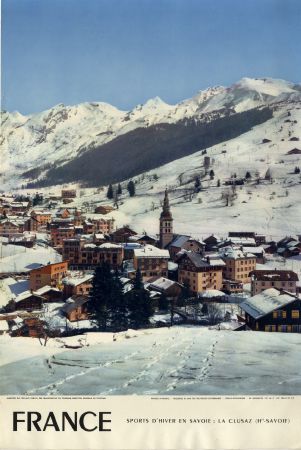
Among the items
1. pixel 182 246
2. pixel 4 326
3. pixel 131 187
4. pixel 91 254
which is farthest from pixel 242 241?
pixel 131 187

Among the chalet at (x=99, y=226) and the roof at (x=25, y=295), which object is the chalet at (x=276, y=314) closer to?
the roof at (x=25, y=295)

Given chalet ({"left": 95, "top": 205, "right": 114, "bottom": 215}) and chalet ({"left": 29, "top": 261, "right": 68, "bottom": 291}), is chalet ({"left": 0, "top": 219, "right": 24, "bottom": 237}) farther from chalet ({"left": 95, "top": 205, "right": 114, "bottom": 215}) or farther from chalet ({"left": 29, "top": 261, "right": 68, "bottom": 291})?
chalet ({"left": 29, "top": 261, "right": 68, "bottom": 291})

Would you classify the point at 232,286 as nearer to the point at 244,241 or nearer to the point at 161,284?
the point at 161,284

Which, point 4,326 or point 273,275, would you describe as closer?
point 4,326

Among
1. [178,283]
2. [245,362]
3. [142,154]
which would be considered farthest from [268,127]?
[245,362]

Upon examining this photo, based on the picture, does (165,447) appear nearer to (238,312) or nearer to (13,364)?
(13,364)

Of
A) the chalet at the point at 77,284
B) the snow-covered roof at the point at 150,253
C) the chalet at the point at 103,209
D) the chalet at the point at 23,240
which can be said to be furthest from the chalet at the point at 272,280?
the chalet at the point at 103,209
